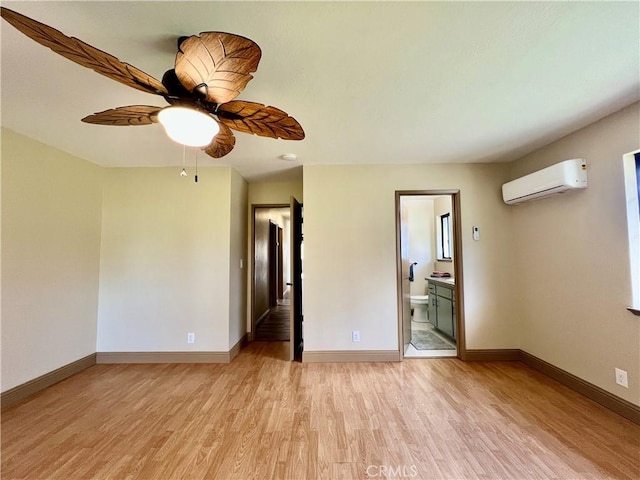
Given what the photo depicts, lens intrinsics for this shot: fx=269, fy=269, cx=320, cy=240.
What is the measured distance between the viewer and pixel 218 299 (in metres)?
3.21

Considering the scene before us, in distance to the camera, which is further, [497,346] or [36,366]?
[497,346]

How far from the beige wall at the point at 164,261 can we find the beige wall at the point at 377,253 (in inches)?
42.4

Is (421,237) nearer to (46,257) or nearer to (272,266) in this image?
(272,266)

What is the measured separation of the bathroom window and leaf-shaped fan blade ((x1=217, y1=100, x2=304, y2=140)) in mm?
4073

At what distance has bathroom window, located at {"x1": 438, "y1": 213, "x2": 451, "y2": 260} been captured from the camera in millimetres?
→ 4879

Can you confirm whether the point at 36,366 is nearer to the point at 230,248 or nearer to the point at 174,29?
the point at 230,248

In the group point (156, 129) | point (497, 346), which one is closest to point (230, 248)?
point (156, 129)

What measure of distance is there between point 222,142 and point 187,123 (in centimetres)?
55

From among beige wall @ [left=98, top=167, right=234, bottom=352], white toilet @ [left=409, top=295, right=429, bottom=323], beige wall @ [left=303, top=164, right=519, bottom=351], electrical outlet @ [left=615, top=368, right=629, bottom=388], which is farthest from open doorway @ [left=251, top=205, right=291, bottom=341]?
electrical outlet @ [left=615, top=368, right=629, bottom=388]

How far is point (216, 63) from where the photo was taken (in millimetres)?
1133

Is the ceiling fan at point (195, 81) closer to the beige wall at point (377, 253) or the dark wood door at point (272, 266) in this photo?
the beige wall at point (377, 253)

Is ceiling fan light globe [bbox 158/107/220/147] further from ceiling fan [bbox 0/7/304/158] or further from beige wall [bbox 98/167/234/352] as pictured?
beige wall [bbox 98/167/234/352]

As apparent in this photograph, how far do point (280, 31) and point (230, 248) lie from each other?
8.07 feet

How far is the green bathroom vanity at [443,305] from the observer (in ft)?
12.3
